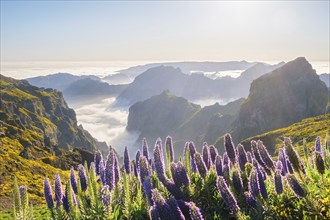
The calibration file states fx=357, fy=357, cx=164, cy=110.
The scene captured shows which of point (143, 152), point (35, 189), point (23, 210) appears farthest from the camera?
point (35, 189)

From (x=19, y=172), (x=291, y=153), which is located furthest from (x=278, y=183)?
(x=19, y=172)

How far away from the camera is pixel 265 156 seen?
8680 mm

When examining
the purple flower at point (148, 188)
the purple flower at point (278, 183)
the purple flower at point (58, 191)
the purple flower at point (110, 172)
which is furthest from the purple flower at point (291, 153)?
the purple flower at point (58, 191)

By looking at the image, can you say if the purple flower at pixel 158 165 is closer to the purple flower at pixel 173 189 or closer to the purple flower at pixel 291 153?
the purple flower at pixel 173 189

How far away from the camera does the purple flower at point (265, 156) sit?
8.57 metres

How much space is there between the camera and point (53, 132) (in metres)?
190

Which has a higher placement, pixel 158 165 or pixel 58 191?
pixel 158 165

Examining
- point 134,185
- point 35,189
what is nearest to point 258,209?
point 134,185

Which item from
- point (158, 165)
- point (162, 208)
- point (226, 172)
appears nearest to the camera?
point (162, 208)

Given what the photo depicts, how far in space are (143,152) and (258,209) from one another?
5.09 m

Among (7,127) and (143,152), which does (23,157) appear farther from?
(143,152)

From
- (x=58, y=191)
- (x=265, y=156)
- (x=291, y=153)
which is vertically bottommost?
(x=58, y=191)

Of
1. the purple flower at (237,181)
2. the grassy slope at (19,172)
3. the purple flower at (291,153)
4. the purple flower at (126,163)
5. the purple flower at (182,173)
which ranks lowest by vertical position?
the grassy slope at (19,172)

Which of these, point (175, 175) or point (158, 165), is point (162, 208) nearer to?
point (175, 175)
